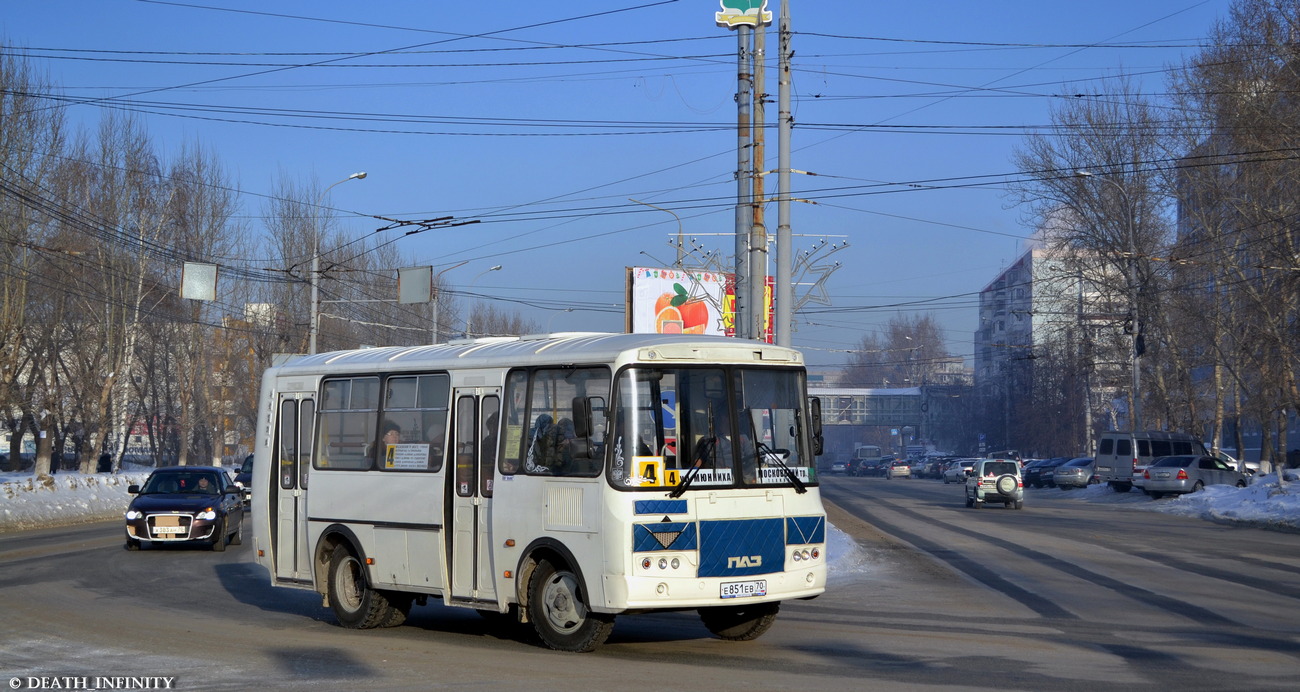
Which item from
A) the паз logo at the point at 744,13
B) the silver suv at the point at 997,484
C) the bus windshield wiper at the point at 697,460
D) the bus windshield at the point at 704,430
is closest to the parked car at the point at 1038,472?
the silver suv at the point at 997,484

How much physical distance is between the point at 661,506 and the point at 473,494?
2152mm

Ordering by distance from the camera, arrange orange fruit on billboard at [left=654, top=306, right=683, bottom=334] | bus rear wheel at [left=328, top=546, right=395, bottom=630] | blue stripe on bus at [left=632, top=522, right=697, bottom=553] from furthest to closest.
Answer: orange fruit on billboard at [left=654, top=306, right=683, bottom=334], bus rear wheel at [left=328, top=546, right=395, bottom=630], blue stripe on bus at [left=632, top=522, right=697, bottom=553]

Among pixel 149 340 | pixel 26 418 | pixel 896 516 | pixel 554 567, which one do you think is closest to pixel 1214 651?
pixel 554 567

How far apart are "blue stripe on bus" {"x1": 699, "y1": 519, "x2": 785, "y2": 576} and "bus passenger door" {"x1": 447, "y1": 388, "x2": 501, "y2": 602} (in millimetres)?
2056

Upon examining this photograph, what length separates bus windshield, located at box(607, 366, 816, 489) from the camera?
9.98 meters

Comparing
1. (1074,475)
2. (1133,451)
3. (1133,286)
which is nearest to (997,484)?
(1133,451)

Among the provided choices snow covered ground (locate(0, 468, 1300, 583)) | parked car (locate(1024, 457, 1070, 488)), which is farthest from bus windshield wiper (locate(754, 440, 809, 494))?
parked car (locate(1024, 457, 1070, 488))

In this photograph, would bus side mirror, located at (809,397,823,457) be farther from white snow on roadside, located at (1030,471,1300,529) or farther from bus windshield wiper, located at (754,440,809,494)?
white snow on roadside, located at (1030,471,1300,529)

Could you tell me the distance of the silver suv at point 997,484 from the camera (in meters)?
40.7

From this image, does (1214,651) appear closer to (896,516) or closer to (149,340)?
(896,516)

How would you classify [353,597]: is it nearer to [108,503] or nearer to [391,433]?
[391,433]

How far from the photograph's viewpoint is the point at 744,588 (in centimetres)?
1012

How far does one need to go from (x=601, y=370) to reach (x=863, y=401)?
120913 mm

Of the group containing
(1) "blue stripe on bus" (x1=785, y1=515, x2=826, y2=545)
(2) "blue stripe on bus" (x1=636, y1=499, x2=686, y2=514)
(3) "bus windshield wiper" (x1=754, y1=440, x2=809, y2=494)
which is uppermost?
(3) "bus windshield wiper" (x1=754, y1=440, x2=809, y2=494)
